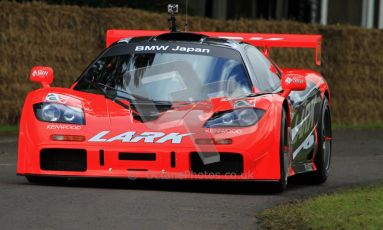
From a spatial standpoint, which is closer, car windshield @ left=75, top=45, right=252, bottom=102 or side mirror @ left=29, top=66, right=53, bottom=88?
car windshield @ left=75, top=45, right=252, bottom=102

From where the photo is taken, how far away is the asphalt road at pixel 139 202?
7215 mm

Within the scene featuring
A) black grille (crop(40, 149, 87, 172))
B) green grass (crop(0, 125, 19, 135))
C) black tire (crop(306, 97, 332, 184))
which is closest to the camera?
black grille (crop(40, 149, 87, 172))

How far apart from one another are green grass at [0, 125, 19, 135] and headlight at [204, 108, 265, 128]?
26.1 feet

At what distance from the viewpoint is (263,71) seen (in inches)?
399

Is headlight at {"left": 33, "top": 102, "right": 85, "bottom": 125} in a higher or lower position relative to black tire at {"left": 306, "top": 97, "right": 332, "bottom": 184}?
higher

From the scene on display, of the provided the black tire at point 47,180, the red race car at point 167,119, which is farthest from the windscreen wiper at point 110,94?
the black tire at point 47,180

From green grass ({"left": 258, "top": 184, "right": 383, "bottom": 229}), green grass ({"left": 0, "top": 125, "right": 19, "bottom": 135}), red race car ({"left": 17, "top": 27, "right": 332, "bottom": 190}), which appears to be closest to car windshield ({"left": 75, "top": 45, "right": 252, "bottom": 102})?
red race car ({"left": 17, "top": 27, "right": 332, "bottom": 190})

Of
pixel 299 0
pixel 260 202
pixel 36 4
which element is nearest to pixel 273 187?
pixel 260 202

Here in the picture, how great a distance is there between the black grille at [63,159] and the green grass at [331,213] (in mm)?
1571

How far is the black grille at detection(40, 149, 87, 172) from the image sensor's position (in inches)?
350

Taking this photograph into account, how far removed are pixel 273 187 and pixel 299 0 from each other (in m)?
19.5

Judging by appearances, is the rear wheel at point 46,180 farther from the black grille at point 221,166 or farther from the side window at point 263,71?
the side window at point 263,71

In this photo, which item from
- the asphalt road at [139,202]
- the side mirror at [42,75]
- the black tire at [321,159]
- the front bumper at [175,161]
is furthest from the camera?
the black tire at [321,159]

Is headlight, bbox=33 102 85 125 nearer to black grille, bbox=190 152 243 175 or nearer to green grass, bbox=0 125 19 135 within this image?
black grille, bbox=190 152 243 175
